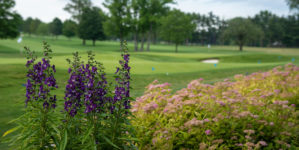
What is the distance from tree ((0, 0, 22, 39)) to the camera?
35.9m

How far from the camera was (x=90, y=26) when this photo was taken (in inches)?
2410

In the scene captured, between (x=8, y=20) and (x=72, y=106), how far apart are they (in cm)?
4169

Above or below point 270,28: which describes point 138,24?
below

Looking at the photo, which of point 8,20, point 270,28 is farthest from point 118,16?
point 270,28

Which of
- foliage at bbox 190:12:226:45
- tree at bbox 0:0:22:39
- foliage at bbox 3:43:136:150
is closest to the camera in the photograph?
foliage at bbox 3:43:136:150

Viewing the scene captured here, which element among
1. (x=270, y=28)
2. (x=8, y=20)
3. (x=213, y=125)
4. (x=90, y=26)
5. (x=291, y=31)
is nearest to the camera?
(x=213, y=125)

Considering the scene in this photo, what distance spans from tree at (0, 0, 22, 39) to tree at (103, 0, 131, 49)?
18.7 m

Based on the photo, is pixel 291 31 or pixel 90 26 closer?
pixel 90 26

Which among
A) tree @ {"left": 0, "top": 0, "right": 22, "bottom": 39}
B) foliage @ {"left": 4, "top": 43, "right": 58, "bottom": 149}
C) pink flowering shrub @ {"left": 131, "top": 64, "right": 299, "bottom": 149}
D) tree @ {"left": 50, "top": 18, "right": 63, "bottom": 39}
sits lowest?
pink flowering shrub @ {"left": 131, "top": 64, "right": 299, "bottom": 149}

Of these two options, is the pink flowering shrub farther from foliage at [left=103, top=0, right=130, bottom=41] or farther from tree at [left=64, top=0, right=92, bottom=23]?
Result: tree at [left=64, top=0, right=92, bottom=23]

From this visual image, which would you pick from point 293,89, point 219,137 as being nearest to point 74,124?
point 219,137

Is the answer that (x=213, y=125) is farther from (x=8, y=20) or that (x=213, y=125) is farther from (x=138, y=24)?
(x=138, y=24)

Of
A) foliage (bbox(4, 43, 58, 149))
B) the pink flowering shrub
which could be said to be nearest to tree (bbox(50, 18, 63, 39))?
the pink flowering shrub

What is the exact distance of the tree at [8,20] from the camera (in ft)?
118
